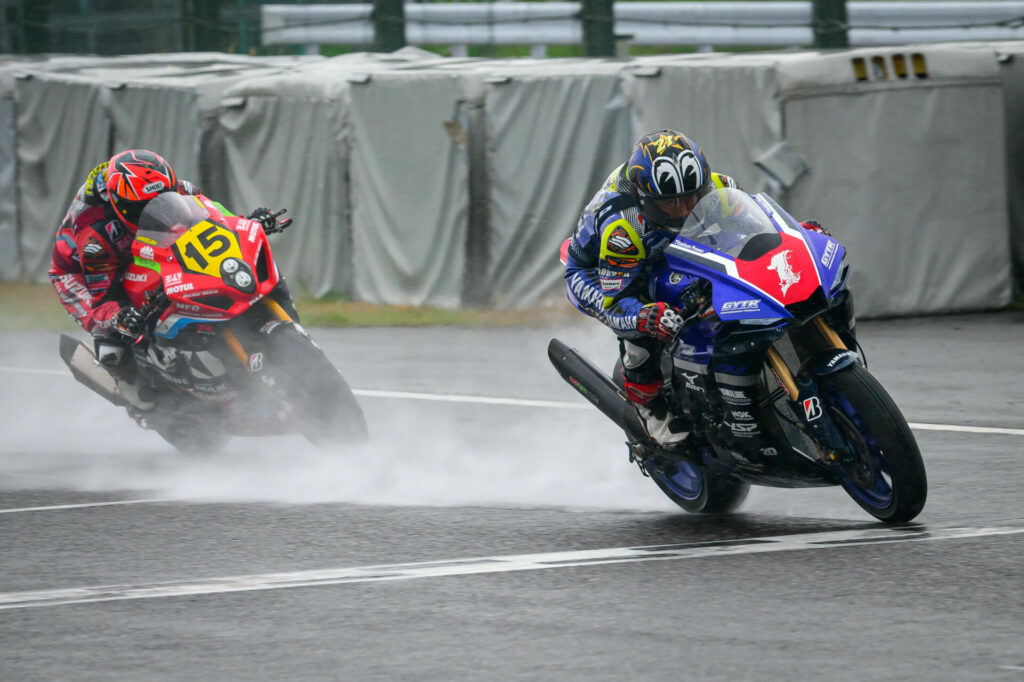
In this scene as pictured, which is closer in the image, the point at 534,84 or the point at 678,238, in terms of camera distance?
the point at 678,238

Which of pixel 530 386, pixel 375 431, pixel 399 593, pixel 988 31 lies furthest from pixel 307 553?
pixel 988 31

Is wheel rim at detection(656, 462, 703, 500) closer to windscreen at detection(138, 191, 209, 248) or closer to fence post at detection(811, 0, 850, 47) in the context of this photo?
windscreen at detection(138, 191, 209, 248)

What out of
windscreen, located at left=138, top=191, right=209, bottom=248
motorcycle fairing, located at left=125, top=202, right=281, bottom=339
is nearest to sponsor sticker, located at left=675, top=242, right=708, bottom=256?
motorcycle fairing, located at left=125, top=202, right=281, bottom=339

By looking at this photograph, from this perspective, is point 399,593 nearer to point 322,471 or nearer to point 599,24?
point 322,471

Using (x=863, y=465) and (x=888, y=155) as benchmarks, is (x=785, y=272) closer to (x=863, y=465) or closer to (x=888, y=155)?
(x=863, y=465)

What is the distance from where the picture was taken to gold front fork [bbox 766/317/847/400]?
22.1 feet

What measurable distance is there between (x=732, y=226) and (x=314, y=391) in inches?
118

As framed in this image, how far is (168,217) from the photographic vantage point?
9.90 m

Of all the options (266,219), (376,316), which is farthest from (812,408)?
(376,316)

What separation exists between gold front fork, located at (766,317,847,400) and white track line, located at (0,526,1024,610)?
66cm

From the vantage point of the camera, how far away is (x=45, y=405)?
1270 centimetres

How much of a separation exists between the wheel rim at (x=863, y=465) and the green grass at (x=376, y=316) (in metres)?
9.29

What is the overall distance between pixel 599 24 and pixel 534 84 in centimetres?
195

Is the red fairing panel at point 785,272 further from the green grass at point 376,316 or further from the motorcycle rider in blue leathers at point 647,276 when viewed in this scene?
the green grass at point 376,316
